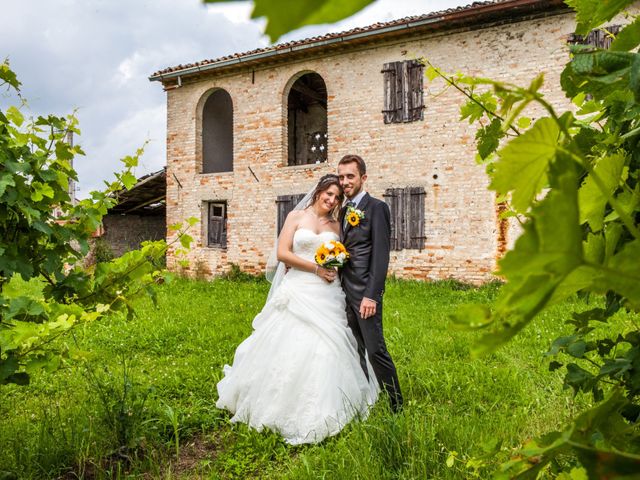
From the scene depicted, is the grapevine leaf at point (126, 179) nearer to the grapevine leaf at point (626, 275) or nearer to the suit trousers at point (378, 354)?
the suit trousers at point (378, 354)

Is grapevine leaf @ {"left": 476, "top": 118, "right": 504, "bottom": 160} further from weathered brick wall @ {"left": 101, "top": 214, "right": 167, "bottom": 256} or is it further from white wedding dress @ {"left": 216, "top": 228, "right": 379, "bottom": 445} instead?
weathered brick wall @ {"left": 101, "top": 214, "right": 167, "bottom": 256}

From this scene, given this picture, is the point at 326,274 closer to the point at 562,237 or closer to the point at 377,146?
the point at 562,237

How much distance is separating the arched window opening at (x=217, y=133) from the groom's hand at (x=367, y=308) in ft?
38.8

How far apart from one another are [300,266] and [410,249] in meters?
7.54

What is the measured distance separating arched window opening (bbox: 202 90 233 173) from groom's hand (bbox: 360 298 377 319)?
1182 cm

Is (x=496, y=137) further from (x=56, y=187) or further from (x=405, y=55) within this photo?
(x=405, y=55)

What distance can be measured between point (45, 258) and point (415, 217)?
971 cm

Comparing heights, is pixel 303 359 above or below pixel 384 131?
below

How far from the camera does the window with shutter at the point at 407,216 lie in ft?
37.3

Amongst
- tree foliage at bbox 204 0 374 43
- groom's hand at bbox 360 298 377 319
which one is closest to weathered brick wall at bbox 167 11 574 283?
groom's hand at bbox 360 298 377 319

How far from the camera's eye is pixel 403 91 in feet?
38.2

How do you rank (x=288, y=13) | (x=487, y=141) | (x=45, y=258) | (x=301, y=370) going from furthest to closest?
(x=301, y=370) → (x=45, y=258) → (x=487, y=141) → (x=288, y=13)

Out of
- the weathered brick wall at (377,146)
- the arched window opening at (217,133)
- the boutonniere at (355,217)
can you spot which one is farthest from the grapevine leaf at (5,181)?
the arched window opening at (217,133)

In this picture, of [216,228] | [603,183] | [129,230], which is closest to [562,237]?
[603,183]
